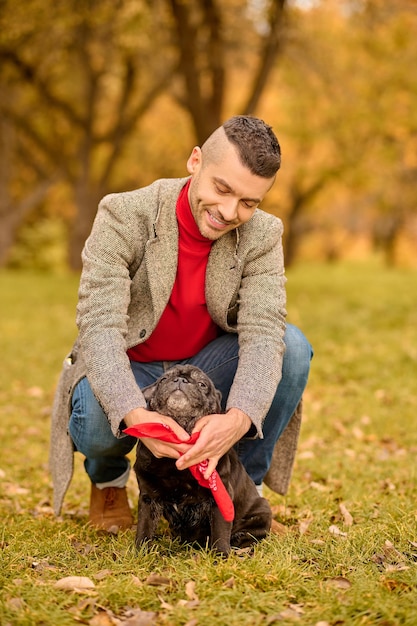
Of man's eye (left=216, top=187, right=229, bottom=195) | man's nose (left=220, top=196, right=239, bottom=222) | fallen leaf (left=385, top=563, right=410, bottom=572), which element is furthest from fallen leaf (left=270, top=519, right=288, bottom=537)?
man's eye (left=216, top=187, right=229, bottom=195)

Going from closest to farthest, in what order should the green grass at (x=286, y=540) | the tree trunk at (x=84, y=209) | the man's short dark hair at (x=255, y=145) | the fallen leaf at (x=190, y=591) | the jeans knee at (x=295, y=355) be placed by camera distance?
the green grass at (x=286, y=540) < the fallen leaf at (x=190, y=591) < the man's short dark hair at (x=255, y=145) < the jeans knee at (x=295, y=355) < the tree trunk at (x=84, y=209)

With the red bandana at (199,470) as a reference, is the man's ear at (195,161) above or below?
above

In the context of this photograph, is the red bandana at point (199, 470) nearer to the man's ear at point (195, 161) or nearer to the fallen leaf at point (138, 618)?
the fallen leaf at point (138, 618)

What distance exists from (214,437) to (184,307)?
863mm

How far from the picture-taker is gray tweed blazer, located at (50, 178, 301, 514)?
145 inches

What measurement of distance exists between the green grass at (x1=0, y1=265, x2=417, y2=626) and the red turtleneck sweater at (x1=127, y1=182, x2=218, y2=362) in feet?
3.17

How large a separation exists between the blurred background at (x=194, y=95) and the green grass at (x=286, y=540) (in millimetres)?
7048

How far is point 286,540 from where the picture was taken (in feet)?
12.6

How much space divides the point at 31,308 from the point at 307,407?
876 centimetres

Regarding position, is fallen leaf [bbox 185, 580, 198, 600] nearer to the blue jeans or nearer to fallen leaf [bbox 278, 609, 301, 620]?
fallen leaf [bbox 278, 609, 301, 620]

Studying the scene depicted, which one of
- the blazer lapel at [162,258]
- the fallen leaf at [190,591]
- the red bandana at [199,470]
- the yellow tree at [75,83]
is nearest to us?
the fallen leaf at [190,591]

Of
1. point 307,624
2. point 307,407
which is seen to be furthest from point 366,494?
point 307,407

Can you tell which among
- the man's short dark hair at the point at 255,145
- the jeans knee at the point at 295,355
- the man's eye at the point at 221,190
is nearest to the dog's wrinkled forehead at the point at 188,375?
the jeans knee at the point at 295,355

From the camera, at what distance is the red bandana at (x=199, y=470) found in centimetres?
337
